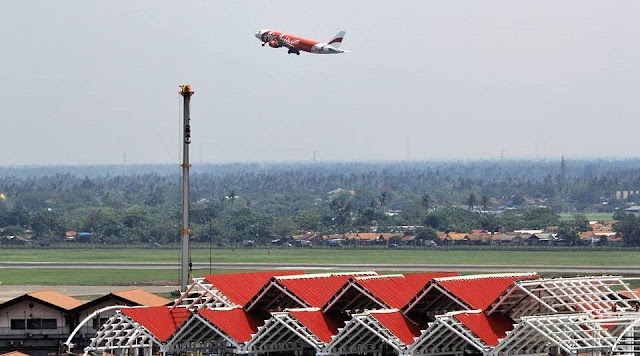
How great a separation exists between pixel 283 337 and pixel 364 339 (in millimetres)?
3547

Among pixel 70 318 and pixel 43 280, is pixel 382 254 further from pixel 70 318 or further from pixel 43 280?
pixel 70 318

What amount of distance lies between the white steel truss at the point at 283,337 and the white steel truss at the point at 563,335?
7.64 meters

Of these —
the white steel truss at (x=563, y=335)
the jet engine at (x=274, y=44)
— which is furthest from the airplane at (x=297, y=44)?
the white steel truss at (x=563, y=335)

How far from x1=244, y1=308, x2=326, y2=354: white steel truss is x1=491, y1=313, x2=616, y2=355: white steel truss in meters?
7.64

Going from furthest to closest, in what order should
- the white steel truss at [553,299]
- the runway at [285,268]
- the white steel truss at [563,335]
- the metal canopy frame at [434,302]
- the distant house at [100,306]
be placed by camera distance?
the runway at [285,268]
the distant house at [100,306]
the metal canopy frame at [434,302]
the white steel truss at [553,299]
the white steel truss at [563,335]

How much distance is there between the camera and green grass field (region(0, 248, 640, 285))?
144875 millimetres

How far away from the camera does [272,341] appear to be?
6506cm

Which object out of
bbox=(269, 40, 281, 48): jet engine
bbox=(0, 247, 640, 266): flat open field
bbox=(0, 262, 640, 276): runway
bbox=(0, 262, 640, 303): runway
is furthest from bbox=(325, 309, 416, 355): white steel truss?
bbox=(0, 247, 640, 266): flat open field

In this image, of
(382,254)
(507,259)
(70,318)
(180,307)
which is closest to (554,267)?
(507,259)

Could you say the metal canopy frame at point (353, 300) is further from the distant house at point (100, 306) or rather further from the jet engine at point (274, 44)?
the jet engine at point (274, 44)

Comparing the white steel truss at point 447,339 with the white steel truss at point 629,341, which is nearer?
the white steel truss at point 629,341

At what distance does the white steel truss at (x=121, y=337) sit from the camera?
66875 millimetres

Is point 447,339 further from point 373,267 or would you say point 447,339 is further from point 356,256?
point 356,256

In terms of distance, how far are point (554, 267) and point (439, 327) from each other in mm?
92524
